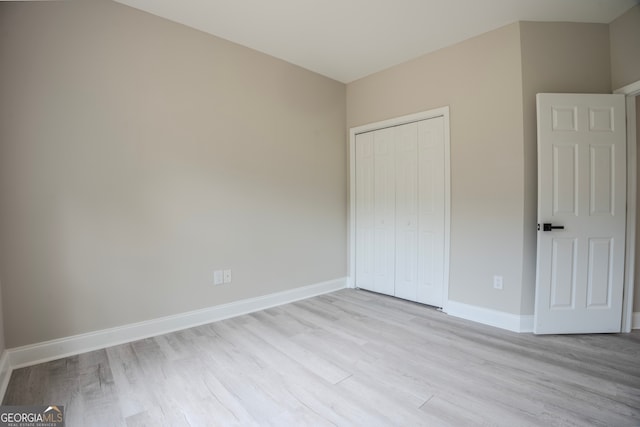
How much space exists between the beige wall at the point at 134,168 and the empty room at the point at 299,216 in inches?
0.6

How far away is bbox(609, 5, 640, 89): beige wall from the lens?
8.05 feet

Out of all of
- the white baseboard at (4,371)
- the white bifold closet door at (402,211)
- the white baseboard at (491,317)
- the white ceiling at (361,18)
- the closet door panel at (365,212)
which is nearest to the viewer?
the white baseboard at (4,371)

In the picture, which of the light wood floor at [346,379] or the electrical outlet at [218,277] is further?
the electrical outlet at [218,277]

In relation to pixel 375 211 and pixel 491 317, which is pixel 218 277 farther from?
pixel 491 317

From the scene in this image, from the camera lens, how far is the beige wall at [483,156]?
2.65 meters

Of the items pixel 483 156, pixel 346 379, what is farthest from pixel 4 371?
pixel 483 156

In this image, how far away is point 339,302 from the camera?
137 inches

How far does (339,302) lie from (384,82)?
8.86 feet

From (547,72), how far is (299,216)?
9.10 feet

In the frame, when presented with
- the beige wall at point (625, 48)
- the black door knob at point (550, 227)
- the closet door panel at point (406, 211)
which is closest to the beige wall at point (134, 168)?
the closet door panel at point (406, 211)

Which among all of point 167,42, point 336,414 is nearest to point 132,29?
point 167,42

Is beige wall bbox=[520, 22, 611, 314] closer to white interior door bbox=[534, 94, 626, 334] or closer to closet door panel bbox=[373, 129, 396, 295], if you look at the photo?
white interior door bbox=[534, 94, 626, 334]

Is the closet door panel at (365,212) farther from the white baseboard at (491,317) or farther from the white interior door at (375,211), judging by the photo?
the white baseboard at (491,317)

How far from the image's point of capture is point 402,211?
3.54 meters
